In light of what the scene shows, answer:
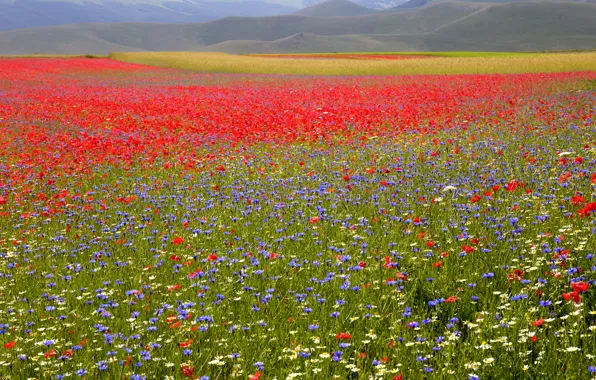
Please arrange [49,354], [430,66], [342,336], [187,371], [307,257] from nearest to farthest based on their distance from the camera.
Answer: [187,371]
[342,336]
[49,354]
[307,257]
[430,66]

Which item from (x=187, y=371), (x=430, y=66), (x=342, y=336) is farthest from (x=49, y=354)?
(x=430, y=66)

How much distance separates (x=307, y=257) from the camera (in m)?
6.10

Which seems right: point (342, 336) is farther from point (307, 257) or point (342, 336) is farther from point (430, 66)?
point (430, 66)

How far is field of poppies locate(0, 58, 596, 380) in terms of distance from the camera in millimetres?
4129

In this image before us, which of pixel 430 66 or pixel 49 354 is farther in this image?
pixel 430 66

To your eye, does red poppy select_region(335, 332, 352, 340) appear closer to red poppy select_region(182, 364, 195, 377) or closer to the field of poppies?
the field of poppies

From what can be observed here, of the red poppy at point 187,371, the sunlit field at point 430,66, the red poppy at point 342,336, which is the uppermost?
the sunlit field at point 430,66

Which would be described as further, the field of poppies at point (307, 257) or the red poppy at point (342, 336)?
the field of poppies at point (307, 257)

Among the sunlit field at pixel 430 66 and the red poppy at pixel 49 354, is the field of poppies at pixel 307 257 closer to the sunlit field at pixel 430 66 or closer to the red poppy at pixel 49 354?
the red poppy at pixel 49 354

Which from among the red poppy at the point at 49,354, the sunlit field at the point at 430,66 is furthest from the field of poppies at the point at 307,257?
the sunlit field at the point at 430,66

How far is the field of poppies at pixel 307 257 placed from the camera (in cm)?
413

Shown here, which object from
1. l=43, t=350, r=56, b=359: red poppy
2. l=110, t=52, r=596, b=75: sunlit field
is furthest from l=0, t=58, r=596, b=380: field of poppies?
l=110, t=52, r=596, b=75: sunlit field

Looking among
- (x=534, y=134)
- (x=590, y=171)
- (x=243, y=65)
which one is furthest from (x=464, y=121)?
(x=243, y=65)

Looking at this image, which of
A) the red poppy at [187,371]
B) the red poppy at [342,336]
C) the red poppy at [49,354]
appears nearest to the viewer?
the red poppy at [187,371]
